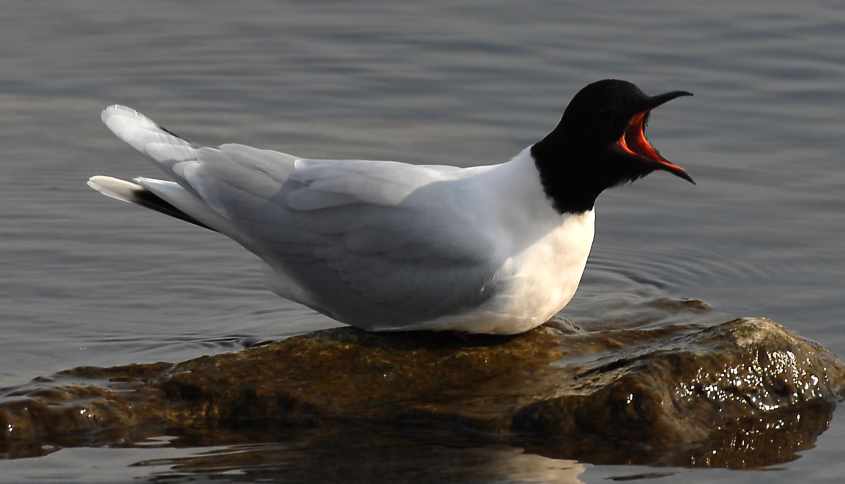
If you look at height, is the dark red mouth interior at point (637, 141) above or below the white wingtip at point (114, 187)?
below

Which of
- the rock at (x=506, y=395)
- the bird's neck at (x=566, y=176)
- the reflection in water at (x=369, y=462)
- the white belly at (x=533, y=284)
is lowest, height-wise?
the reflection in water at (x=369, y=462)

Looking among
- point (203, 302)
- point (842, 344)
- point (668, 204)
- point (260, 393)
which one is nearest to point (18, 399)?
point (260, 393)

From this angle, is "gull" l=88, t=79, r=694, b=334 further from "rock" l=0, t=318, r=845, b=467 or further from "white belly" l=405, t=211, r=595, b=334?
"rock" l=0, t=318, r=845, b=467

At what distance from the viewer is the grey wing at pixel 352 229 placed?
718cm

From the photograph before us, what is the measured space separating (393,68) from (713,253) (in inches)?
133

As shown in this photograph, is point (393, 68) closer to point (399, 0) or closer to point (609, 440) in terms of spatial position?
point (399, 0)

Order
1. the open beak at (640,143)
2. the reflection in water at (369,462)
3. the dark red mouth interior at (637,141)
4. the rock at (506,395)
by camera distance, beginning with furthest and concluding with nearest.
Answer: the dark red mouth interior at (637,141), the open beak at (640,143), the rock at (506,395), the reflection in water at (369,462)

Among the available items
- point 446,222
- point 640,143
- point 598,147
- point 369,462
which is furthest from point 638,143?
point 369,462

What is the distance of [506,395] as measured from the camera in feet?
22.6

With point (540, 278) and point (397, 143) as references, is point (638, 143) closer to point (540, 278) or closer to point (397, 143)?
point (540, 278)

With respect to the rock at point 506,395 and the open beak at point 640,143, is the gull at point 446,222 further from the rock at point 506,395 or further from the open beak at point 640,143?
the rock at point 506,395

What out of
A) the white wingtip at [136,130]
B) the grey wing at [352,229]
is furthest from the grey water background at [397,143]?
the white wingtip at [136,130]

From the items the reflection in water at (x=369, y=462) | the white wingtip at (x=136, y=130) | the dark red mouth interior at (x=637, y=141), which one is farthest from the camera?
the white wingtip at (x=136, y=130)

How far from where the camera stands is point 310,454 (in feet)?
21.5
